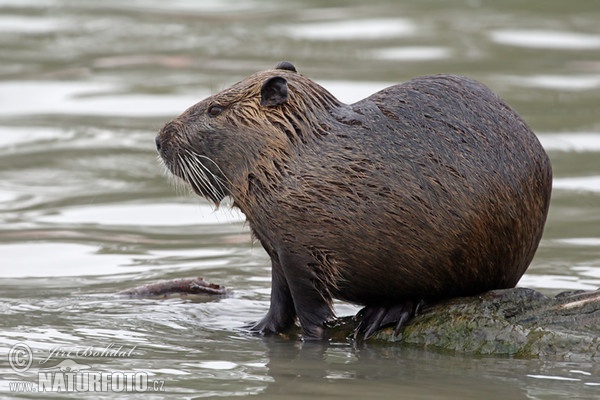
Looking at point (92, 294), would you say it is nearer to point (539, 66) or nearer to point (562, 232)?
point (562, 232)

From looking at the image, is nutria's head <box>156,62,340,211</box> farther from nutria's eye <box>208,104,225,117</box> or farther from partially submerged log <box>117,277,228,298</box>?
partially submerged log <box>117,277,228,298</box>

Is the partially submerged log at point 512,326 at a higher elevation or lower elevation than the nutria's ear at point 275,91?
lower

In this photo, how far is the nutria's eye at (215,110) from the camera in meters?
6.12

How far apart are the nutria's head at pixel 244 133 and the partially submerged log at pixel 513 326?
0.95 meters

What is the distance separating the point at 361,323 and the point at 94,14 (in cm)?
987

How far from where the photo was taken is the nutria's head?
5.91 m

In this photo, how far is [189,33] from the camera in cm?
1443

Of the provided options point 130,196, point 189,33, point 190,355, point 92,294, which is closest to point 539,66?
point 189,33

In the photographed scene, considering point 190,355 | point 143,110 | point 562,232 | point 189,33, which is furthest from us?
point 189,33

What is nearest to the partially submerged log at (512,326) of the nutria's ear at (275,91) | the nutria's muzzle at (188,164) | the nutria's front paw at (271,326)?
the nutria's front paw at (271,326)

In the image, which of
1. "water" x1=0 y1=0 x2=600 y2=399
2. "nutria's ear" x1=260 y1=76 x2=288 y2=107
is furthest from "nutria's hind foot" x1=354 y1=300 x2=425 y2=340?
"nutria's ear" x1=260 y1=76 x2=288 y2=107

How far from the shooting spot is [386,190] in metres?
5.64

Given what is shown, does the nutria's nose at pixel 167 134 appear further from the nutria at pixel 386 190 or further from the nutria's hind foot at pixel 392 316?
the nutria's hind foot at pixel 392 316

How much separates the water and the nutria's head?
735 millimetres
